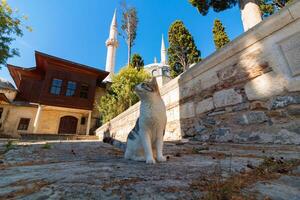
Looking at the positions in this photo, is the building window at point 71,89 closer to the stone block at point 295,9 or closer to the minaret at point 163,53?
the stone block at point 295,9

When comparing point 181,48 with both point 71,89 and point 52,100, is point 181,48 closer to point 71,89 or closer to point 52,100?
point 71,89

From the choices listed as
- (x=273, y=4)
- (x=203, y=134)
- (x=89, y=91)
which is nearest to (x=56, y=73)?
(x=89, y=91)

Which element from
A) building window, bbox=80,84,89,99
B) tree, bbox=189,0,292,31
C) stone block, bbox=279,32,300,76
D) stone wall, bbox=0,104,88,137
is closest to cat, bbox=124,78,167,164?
stone block, bbox=279,32,300,76

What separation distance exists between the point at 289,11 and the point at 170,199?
7.90ft

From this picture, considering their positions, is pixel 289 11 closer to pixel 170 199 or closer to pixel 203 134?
pixel 203 134

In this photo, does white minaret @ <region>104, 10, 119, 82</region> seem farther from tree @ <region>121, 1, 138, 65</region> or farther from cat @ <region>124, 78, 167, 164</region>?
cat @ <region>124, 78, 167, 164</region>

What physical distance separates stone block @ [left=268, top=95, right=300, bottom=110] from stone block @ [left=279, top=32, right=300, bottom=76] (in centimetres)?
26

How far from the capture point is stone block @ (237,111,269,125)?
1958 mm

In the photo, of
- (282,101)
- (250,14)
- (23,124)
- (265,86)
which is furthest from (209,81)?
(23,124)

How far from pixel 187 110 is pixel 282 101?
61.8 inches

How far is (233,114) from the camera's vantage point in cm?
229

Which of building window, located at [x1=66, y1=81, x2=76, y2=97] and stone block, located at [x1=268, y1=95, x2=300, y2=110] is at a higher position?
building window, located at [x1=66, y1=81, x2=76, y2=97]

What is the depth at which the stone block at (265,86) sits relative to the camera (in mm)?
1851

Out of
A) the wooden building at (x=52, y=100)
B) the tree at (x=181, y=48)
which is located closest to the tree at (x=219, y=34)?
the tree at (x=181, y=48)
